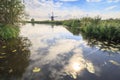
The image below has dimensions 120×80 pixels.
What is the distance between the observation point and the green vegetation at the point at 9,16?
18.9m

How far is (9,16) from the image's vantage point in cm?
1950

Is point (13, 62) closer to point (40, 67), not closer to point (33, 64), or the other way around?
Result: point (33, 64)

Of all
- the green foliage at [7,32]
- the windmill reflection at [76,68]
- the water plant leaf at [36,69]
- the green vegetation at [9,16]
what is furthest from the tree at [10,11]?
the water plant leaf at [36,69]

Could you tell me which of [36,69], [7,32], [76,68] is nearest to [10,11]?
[7,32]

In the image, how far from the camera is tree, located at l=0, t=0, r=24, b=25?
19.1m

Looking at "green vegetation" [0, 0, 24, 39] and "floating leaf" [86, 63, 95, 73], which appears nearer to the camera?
"floating leaf" [86, 63, 95, 73]

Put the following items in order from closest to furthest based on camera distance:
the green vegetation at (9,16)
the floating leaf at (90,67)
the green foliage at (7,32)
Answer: the floating leaf at (90,67), the green foliage at (7,32), the green vegetation at (9,16)

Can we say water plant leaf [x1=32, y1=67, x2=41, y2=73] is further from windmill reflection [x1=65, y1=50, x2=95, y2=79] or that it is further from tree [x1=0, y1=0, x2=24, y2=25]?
tree [x1=0, y1=0, x2=24, y2=25]

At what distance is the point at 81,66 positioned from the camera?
31.0 ft

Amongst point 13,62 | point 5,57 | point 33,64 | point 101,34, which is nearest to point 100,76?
point 33,64

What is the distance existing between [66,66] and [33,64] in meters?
1.80

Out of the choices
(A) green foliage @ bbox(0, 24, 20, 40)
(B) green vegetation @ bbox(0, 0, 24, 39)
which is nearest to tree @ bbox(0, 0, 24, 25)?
(B) green vegetation @ bbox(0, 0, 24, 39)

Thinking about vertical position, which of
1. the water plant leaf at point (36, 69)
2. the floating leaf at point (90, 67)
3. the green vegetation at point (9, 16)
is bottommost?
the floating leaf at point (90, 67)

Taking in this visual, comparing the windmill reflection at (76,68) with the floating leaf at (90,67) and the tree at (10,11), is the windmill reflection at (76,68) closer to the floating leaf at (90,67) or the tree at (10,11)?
the floating leaf at (90,67)
